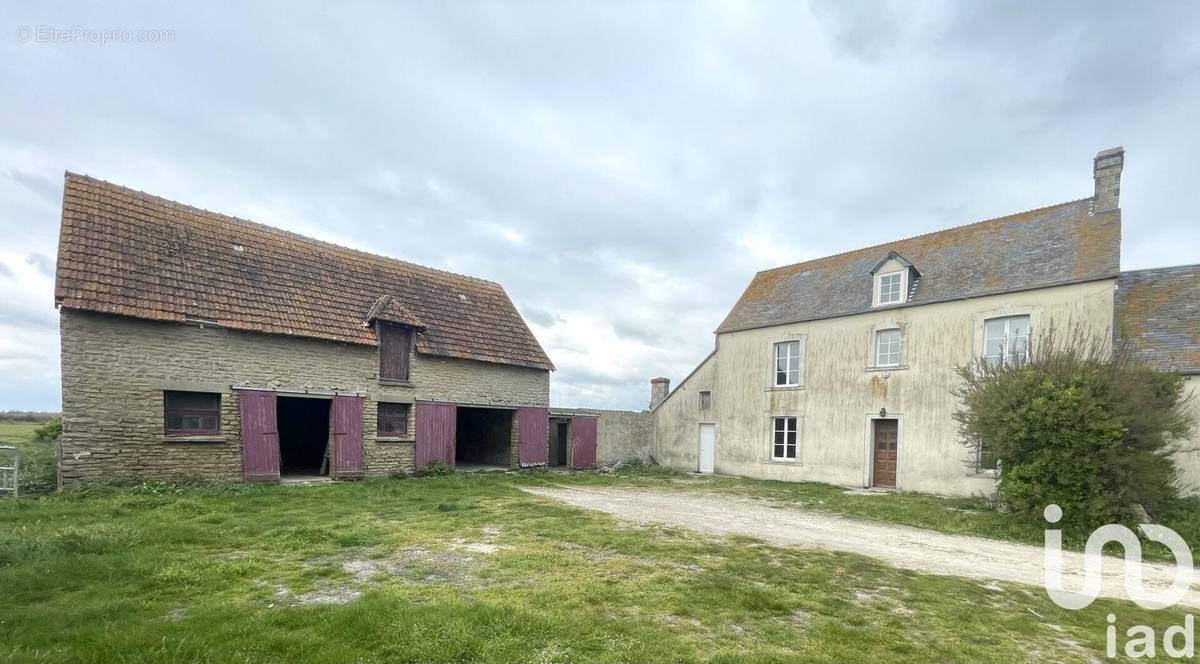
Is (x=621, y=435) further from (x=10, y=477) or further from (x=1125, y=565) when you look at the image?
(x=10, y=477)

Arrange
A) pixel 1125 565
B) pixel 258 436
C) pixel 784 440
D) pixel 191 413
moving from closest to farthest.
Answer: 1. pixel 1125 565
2. pixel 191 413
3. pixel 258 436
4. pixel 784 440

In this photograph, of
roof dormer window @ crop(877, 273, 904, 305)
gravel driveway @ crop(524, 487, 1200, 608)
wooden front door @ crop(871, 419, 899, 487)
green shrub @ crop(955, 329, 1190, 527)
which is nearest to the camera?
gravel driveway @ crop(524, 487, 1200, 608)

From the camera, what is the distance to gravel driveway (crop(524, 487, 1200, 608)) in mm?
7789

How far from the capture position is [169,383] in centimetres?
1310

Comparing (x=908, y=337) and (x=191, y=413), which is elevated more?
(x=908, y=337)

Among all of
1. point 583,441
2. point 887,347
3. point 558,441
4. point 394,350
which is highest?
point 887,347

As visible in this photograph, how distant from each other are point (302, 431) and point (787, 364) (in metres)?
16.8

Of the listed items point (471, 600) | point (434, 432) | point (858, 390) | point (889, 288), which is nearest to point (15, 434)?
point (434, 432)

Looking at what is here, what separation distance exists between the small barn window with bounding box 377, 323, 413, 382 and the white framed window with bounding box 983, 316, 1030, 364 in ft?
53.6

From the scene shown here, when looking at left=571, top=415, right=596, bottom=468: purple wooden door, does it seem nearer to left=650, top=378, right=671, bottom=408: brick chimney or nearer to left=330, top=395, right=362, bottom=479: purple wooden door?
left=650, top=378, right=671, bottom=408: brick chimney

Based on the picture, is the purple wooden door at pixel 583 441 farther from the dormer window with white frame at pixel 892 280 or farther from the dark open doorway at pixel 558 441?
the dormer window with white frame at pixel 892 280

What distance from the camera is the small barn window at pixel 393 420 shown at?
54.7ft

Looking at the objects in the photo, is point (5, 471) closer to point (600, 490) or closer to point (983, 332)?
point (600, 490)

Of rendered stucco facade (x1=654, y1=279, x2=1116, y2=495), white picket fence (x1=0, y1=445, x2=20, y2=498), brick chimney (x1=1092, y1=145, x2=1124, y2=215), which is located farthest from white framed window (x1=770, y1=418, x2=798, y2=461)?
white picket fence (x1=0, y1=445, x2=20, y2=498)
